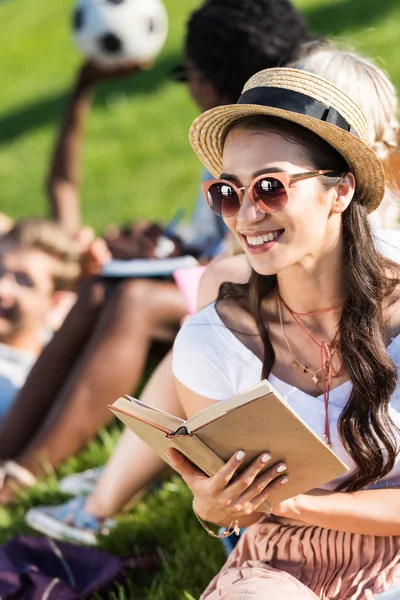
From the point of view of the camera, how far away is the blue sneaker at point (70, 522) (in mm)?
3512

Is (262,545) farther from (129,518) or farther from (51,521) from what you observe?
(51,521)

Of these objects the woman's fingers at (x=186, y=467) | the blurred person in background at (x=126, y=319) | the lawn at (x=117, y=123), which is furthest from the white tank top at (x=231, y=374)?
the lawn at (x=117, y=123)

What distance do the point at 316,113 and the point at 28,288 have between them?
2.70 metres

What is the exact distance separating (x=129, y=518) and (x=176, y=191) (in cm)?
385

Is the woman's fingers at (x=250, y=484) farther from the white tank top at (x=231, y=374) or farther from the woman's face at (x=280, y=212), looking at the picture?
the woman's face at (x=280, y=212)

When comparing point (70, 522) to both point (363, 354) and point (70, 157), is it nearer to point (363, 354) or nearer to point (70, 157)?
point (363, 354)

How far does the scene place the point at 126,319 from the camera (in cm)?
395

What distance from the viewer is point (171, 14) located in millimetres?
10141

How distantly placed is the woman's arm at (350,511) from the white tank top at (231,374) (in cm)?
10

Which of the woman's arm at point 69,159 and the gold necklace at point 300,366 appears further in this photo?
the woman's arm at point 69,159

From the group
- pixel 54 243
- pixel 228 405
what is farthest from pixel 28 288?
pixel 228 405

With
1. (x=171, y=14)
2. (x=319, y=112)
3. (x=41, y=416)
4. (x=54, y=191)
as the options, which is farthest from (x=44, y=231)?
(x=171, y=14)

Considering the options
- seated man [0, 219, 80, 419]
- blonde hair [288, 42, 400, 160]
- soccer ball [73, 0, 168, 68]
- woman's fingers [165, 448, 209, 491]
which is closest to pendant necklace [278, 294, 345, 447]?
woman's fingers [165, 448, 209, 491]

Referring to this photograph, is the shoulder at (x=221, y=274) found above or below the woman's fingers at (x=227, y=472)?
below
